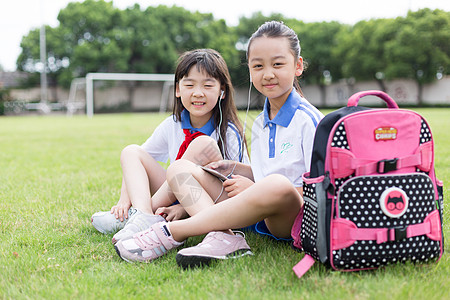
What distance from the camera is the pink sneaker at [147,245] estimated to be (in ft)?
5.45

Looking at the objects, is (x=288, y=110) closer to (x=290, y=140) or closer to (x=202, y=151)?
(x=290, y=140)

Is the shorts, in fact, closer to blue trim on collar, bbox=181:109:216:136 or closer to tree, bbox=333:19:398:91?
blue trim on collar, bbox=181:109:216:136

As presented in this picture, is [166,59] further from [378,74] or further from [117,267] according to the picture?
[117,267]

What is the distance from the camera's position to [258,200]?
153 centimetres

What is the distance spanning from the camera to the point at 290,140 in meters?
1.72

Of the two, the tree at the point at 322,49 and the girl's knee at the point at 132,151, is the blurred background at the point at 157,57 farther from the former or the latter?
the girl's knee at the point at 132,151

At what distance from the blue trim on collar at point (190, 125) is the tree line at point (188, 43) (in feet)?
66.8

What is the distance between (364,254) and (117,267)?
2.76 feet

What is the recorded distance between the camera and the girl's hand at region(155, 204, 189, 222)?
1990mm

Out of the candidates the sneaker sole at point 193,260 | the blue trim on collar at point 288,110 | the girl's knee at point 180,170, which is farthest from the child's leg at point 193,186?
the blue trim on collar at point 288,110

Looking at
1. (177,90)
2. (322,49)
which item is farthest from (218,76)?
(322,49)

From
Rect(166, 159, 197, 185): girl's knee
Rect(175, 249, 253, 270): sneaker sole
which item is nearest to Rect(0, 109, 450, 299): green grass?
Rect(175, 249, 253, 270): sneaker sole

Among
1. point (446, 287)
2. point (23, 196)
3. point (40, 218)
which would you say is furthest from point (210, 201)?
point (23, 196)

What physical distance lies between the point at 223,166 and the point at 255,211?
0.43 m
